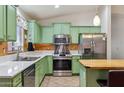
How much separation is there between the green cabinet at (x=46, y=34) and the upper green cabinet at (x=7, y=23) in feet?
16.4

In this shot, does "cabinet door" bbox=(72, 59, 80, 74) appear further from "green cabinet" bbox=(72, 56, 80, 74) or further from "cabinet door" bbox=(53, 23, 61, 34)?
"cabinet door" bbox=(53, 23, 61, 34)

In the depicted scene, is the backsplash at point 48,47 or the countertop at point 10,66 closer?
the countertop at point 10,66

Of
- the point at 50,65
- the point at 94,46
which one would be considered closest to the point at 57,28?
the point at 50,65

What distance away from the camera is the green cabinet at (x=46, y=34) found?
844cm

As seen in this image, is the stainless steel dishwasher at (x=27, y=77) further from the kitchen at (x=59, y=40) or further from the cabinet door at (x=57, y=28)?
the cabinet door at (x=57, y=28)

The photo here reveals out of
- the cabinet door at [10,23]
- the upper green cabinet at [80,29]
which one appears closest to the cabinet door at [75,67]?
the upper green cabinet at [80,29]

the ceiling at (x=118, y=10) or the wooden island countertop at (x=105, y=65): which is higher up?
the ceiling at (x=118, y=10)

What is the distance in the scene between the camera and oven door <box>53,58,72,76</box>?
7160mm

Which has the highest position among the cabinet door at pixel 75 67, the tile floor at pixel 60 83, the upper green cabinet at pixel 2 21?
the upper green cabinet at pixel 2 21

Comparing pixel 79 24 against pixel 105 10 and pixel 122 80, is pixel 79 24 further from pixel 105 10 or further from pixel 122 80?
pixel 122 80

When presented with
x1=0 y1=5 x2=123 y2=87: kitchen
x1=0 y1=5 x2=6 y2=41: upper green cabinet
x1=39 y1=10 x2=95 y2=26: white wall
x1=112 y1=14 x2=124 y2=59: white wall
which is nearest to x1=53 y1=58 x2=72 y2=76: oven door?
x1=0 y1=5 x2=123 y2=87: kitchen

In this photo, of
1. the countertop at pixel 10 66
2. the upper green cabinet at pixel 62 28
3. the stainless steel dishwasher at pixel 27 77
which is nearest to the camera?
the countertop at pixel 10 66
